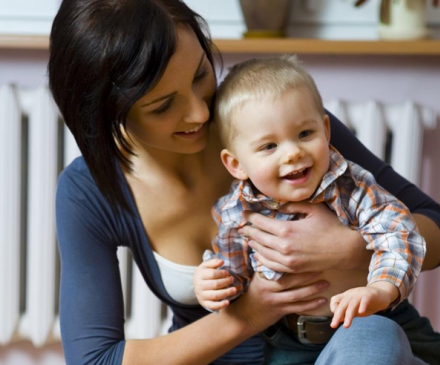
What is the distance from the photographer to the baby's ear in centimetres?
115

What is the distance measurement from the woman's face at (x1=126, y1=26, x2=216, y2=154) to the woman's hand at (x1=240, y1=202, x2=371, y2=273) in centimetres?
19

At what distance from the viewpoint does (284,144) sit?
1072mm

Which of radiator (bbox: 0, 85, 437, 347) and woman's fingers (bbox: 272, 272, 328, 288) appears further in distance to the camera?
radiator (bbox: 0, 85, 437, 347)

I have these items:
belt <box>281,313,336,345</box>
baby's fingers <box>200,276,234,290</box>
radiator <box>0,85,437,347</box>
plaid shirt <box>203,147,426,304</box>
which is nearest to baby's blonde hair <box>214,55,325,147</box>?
plaid shirt <box>203,147,426,304</box>

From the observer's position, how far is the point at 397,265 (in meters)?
1.01

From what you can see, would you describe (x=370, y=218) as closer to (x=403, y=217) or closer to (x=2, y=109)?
(x=403, y=217)

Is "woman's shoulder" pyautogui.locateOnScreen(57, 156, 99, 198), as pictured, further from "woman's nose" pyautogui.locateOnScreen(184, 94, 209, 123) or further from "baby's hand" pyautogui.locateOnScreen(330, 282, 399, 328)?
"baby's hand" pyautogui.locateOnScreen(330, 282, 399, 328)

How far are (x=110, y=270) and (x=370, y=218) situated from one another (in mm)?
506

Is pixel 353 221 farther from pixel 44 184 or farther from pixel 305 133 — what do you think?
pixel 44 184

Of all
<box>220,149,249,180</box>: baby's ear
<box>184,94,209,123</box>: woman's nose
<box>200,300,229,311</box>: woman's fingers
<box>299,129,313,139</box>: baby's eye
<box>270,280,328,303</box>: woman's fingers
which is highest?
<box>184,94,209,123</box>: woman's nose

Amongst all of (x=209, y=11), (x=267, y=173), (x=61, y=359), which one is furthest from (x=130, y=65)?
(x=61, y=359)

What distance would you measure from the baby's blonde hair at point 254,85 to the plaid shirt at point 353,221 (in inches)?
4.2

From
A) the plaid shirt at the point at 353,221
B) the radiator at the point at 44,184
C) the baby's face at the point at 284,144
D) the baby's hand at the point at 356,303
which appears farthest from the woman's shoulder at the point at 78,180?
the radiator at the point at 44,184

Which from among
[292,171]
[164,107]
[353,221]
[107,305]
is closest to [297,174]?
[292,171]
